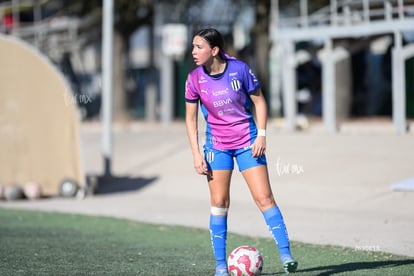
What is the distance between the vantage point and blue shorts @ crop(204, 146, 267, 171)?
863 centimetres

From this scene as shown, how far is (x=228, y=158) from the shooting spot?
28.5 ft

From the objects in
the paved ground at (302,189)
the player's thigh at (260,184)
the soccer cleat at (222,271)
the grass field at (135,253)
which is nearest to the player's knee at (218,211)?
the player's thigh at (260,184)

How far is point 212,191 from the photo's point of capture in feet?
28.6

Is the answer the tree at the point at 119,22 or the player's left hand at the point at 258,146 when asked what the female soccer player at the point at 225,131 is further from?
the tree at the point at 119,22

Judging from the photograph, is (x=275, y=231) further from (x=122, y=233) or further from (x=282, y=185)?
(x=282, y=185)

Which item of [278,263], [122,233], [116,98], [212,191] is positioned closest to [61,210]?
[122,233]

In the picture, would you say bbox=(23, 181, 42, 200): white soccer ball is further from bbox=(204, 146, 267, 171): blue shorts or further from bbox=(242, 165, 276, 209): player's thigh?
bbox=(242, 165, 276, 209): player's thigh

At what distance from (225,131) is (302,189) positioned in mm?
11108

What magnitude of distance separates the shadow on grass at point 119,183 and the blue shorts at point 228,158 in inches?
544

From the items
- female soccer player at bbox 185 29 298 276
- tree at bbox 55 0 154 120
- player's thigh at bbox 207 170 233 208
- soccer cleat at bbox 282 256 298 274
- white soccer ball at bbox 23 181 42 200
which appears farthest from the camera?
tree at bbox 55 0 154 120

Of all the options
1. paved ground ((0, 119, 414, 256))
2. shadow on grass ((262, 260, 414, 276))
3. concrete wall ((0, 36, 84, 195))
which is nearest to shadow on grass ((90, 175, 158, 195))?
paved ground ((0, 119, 414, 256))

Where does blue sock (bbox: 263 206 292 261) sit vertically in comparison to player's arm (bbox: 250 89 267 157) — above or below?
below

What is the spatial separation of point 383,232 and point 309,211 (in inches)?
144

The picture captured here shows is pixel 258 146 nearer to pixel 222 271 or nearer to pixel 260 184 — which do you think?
pixel 260 184
